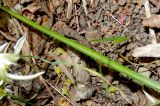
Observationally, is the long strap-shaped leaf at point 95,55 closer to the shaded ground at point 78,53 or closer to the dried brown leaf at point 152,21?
the shaded ground at point 78,53

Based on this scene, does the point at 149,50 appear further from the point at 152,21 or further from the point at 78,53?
the point at 78,53

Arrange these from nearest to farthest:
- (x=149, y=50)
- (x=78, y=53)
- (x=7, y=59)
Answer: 1. (x=7, y=59)
2. (x=149, y=50)
3. (x=78, y=53)

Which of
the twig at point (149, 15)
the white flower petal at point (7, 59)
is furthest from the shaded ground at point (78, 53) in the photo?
the white flower petal at point (7, 59)

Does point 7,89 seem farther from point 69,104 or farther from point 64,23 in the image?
point 64,23

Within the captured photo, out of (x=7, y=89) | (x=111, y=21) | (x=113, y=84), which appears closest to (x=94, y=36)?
(x=111, y=21)

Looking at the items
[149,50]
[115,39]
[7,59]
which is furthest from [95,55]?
[7,59]
